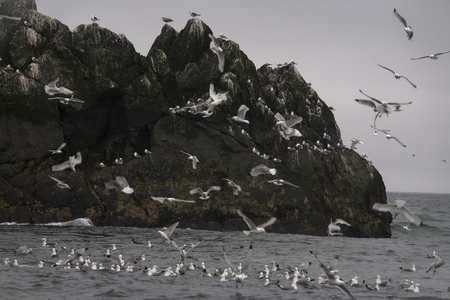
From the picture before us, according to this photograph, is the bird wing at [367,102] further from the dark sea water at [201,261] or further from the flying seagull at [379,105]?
the dark sea water at [201,261]

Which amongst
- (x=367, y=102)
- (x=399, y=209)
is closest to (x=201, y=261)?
(x=367, y=102)

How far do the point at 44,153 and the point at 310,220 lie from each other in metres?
14.6

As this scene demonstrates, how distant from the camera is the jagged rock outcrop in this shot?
Answer: 91.5ft

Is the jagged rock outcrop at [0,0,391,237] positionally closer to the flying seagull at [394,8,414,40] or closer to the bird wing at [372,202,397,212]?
the flying seagull at [394,8,414,40]

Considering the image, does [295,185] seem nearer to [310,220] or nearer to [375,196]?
[310,220]

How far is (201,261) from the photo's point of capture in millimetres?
19609

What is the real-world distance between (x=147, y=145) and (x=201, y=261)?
12137 mm

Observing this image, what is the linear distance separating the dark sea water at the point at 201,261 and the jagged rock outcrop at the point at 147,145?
4.73 ft

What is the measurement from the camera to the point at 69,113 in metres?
29.3

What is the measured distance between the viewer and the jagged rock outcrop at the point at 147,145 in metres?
27.9

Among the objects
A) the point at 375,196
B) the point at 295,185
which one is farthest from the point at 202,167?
the point at 375,196

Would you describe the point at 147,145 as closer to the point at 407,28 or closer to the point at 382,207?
the point at 407,28

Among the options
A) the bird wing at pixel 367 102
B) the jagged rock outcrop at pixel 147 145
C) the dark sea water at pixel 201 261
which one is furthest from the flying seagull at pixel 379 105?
the jagged rock outcrop at pixel 147 145

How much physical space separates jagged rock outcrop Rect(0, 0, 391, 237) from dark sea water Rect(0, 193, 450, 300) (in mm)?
1441
